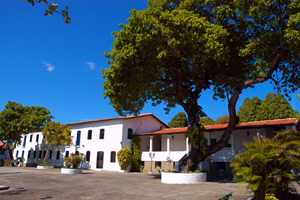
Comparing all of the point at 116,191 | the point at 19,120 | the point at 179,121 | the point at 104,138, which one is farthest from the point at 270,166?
the point at 179,121

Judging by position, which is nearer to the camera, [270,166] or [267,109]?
[270,166]

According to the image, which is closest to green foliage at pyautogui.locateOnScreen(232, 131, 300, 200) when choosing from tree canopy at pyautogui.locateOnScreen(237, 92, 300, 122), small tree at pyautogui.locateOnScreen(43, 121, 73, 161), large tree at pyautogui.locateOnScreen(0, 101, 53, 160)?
small tree at pyautogui.locateOnScreen(43, 121, 73, 161)

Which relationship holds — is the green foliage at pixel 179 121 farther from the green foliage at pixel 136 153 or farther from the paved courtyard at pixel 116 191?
the paved courtyard at pixel 116 191

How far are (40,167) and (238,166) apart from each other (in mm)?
27614

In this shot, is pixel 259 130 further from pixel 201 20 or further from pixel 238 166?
pixel 238 166

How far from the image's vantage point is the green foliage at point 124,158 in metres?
25.7

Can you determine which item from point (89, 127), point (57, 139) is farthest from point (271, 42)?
point (57, 139)

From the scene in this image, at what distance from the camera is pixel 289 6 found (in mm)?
11070

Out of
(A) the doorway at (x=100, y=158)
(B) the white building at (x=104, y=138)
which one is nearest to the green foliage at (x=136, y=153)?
(B) the white building at (x=104, y=138)

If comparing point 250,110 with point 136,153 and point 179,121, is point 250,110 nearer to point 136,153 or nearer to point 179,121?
point 179,121

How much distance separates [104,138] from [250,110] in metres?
25.6

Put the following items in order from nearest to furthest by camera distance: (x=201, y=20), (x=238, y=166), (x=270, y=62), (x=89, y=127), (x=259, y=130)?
(x=238, y=166) < (x=201, y=20) < (x=270, y=62) < (x=259, y=130) < (x=89, y=127)

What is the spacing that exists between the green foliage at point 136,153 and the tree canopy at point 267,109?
2155cm

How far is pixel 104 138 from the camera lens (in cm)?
2941
